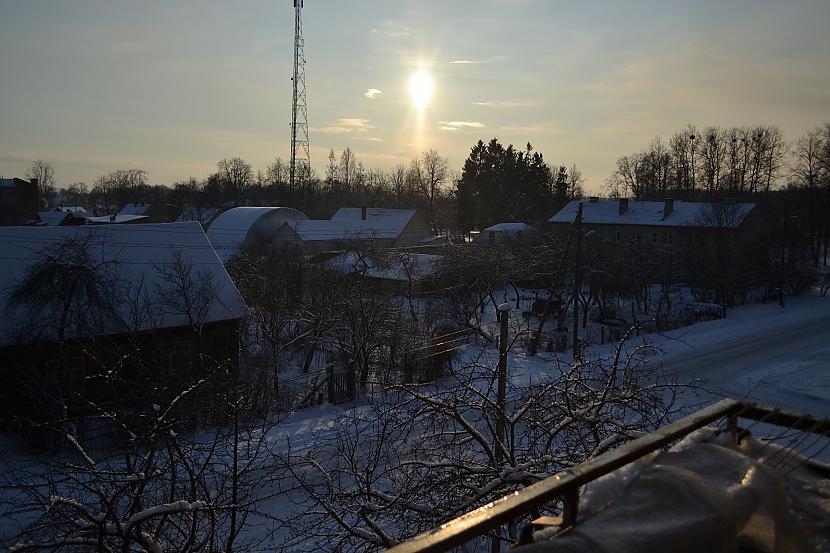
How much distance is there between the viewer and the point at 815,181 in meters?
57.2

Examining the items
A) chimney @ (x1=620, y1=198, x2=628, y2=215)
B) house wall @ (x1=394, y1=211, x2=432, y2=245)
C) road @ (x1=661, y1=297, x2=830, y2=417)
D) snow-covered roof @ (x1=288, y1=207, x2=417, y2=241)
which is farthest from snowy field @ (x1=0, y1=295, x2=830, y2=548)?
house wall @ (x1=394, y1=211, x2=432, y2=245)

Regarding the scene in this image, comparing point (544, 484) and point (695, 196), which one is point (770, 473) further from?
point (695, 196)

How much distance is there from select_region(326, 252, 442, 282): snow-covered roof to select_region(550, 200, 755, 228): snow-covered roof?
16.7 meters

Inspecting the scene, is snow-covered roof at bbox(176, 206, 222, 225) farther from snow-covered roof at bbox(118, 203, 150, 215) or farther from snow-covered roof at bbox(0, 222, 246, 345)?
snow-covered roof at bbox(0, 222, 246, 345)

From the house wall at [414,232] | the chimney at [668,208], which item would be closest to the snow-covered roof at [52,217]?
the house wall at [414,232]

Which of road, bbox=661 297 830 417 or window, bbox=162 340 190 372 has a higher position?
window, bbox=162 340 190 372

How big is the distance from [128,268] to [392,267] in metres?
17.4

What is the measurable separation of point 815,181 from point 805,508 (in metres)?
65.6

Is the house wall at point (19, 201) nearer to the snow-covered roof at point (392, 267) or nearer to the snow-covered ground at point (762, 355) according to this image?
the snow-covered roof at point (392, 267)

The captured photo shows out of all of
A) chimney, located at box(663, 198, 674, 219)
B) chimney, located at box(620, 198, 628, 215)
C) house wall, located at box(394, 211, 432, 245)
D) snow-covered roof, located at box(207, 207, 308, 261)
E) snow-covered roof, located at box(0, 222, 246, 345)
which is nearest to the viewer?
snow-covered roof, located at box(0, 222, 246, 345)

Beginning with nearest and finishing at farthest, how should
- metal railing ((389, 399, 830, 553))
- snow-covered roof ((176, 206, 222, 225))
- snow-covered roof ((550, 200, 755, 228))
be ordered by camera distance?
metal railing ((389, 399, 830, 553)), snow-covered roof ((550, 200, 755, 228)), snow-covered roof ((176, 206, 222, 225))

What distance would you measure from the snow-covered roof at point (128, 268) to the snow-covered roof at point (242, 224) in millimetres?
23882

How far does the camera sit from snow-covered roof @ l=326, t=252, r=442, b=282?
32.6m

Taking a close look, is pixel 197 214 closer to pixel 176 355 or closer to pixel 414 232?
pixel 414 232
